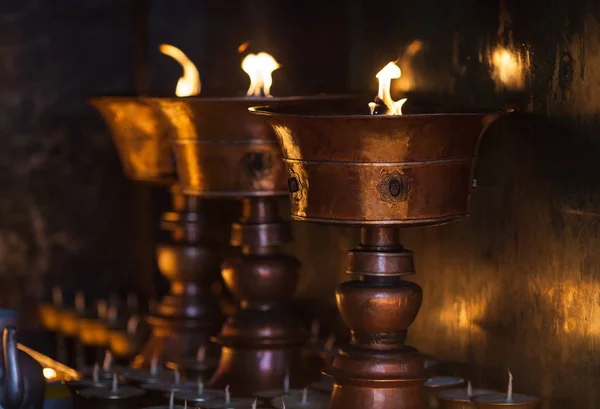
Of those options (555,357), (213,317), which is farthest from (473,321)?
(213,317)

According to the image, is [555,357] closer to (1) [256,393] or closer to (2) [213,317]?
(1) [256,393]

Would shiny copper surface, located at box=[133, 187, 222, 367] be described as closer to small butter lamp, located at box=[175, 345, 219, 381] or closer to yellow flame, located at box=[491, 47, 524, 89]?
small butter lamp, located at box=[175, 345, 219, 381]

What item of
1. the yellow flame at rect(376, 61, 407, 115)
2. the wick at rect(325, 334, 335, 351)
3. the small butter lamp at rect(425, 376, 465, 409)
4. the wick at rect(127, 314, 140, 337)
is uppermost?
the yellow flame at rect(376, 61, 407, 115)

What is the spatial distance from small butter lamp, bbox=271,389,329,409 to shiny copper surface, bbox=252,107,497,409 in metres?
0.22

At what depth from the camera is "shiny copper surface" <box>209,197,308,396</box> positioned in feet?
13.4

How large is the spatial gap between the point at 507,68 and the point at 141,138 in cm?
147

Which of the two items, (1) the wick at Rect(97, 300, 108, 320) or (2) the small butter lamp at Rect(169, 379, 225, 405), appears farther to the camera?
(1) the wick at Rect(97, 300, 108, 320)

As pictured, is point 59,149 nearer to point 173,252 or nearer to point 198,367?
point 173,252

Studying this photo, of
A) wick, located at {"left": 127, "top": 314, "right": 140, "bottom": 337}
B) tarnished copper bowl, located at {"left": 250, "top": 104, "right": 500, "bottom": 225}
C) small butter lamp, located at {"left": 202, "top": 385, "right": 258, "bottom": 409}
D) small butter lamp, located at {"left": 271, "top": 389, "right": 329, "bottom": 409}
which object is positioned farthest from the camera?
wick, located at {"left": 127, "top": 314, "right": 140, "bottom": 337}

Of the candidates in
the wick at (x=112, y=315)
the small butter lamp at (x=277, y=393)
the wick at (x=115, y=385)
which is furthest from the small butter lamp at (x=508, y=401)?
the wick at (x=112, y=315)

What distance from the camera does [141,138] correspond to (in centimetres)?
461

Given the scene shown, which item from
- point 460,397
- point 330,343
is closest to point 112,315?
point 330,343

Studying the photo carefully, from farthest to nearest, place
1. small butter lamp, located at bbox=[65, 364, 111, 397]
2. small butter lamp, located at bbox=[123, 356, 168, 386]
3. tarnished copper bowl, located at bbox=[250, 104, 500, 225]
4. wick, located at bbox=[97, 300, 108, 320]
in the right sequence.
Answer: wick, located at bbox=[97, 300, 108, 320] → small butter lamp, located at bbox=[123, 356, 168, 386] → small butter lamp, located at bbox=[65, 364, 111, 397] → tarnished copper bowl, located at bbox=[250, 104, 500, 225]

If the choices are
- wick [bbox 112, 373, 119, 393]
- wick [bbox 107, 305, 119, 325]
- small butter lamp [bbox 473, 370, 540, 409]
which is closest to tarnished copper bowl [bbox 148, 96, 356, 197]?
wick [bbox 112, 373, 119, 393]
